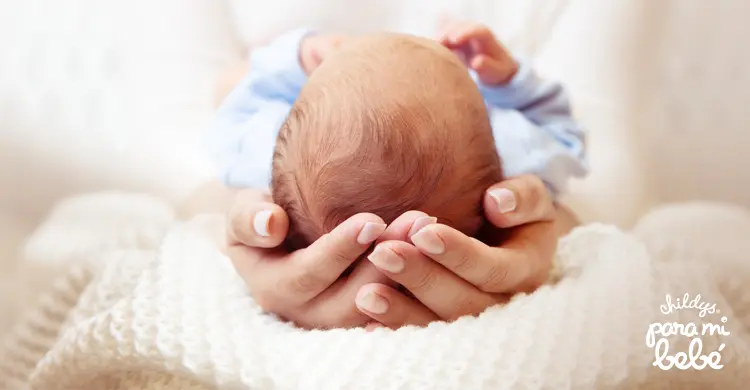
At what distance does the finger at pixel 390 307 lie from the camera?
512 millimetres

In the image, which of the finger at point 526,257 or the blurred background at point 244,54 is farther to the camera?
the blurred background at point 244,54

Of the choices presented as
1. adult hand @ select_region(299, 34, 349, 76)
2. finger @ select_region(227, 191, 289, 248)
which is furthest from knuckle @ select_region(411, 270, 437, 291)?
adult hand @ select_region(299, 34, 349, 76)

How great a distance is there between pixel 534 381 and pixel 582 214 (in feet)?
1.31

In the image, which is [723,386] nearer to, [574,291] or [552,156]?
[574,291]

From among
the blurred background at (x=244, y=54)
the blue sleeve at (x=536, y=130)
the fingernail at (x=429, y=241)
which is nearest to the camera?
the fingernail at (x=429, y=241)

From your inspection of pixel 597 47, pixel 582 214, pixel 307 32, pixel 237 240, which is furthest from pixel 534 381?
pixel 597 47

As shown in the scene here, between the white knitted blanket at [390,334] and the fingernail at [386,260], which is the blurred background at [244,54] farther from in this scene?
the fingernail at [386,260]

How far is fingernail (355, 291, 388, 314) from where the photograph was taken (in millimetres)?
511

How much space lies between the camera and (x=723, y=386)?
0.53m

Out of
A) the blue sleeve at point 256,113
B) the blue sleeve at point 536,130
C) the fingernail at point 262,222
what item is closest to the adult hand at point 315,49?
the blue sleeve at point 256,113

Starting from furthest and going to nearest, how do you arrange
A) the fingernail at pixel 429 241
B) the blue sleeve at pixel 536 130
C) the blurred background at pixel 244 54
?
the blurred background at pixel 244 54 < the blue sleeve at pixel 536 130 < the fingernail at pixel 429 241

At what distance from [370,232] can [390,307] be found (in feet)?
0.21

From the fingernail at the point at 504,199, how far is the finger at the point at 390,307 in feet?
0.31

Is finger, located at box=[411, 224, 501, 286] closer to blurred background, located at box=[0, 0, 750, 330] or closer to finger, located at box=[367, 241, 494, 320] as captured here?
finger, located at box=[367, 241, 494, 320]
